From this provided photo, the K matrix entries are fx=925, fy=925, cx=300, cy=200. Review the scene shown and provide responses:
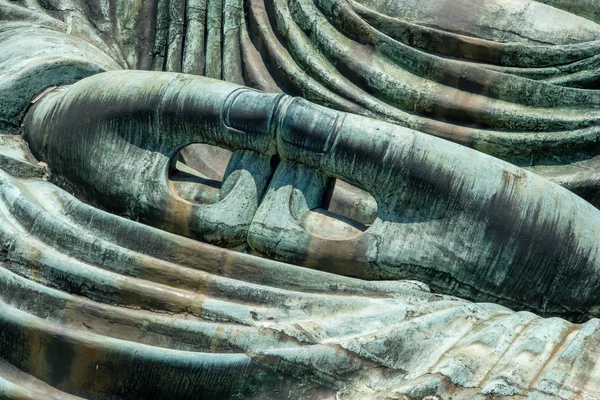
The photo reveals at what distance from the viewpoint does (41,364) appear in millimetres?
2441

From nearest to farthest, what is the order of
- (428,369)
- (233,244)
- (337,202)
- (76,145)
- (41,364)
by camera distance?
(428,369)
(41,364)
(233,244)
(76,145)
(337,202)

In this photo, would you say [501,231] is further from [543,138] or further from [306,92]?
[306,92]

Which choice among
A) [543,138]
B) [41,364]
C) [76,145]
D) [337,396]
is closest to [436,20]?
[543,138]

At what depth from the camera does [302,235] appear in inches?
102

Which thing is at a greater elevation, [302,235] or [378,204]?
[378,204]

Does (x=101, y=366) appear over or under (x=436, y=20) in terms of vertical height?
under

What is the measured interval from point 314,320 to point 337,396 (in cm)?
21

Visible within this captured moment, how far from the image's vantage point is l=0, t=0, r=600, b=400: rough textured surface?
232cm

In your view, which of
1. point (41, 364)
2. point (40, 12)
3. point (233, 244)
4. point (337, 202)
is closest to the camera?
point (41, 364)

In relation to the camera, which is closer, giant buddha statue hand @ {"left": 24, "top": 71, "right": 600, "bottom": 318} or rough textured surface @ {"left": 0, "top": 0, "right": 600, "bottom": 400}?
rough textured surface @ {"left": 0, "top": 0, "right": 600, "bottom": 400}

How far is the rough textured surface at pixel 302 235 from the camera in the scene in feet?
7.61

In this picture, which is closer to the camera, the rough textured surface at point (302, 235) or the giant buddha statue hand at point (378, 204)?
the rough textured surface at point (302, 235)

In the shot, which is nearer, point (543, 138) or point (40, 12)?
point (543, 138)

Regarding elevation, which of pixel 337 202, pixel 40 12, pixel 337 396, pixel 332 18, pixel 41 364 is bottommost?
pixel 41 364
